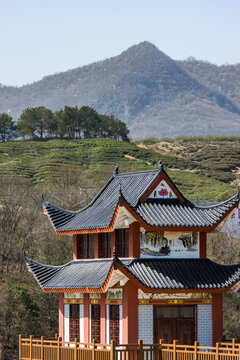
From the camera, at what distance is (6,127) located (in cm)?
11206

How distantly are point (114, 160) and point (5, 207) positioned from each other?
1666 inches

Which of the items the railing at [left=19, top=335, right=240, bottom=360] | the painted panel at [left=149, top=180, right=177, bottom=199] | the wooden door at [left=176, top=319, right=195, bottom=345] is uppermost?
the painted panel at [left=149, top=180, right=177, bottom=199]

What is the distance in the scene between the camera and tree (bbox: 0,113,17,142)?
110812mm

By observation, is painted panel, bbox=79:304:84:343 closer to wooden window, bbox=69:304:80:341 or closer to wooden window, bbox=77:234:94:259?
wooden window, bbox=69:304:80:341

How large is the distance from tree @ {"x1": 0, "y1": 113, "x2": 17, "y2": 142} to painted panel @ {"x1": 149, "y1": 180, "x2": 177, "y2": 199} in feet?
266

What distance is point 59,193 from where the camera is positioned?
65625mm

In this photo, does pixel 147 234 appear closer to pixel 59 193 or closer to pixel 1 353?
pixel 1 353

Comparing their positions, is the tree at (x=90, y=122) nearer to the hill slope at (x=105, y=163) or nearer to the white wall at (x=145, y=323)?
the hill slope at (x=105, y=163)

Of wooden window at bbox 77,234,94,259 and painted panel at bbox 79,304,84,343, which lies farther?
wooden window at bbox 77,234,94,259

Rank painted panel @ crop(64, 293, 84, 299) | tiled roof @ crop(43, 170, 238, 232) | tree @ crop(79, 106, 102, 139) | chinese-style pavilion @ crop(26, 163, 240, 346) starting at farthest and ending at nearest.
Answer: tree @ crop(79, 106, 102, 139) < painted panel @ crop(64, 293, 84, 299) < tiled roof @ crop(43, 170, 238, 232) < chinese-style pavilion @ crop(26, 163, 240, 346)

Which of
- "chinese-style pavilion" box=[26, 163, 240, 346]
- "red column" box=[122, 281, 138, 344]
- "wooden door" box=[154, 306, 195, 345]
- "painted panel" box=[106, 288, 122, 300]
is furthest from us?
"wooden door" box=[154, 306, 195, 345]

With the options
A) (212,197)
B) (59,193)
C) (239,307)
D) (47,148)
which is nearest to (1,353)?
(239,307)

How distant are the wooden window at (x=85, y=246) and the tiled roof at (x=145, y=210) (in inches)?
28.8

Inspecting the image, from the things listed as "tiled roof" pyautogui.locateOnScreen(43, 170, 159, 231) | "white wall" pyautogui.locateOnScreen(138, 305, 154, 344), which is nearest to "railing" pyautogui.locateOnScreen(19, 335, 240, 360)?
"white wall" pyautogui.locateOnScreen(138, 305, 154, 344)
